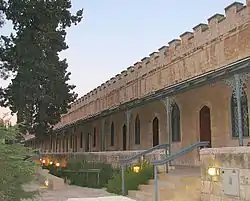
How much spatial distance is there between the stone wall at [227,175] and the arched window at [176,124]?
339 inches

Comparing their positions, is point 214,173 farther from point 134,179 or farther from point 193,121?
point 193,121

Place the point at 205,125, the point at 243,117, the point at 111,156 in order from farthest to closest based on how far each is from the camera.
Answer: 1. the point at 111,156
2. the point at 205,125
3. the point at 243,117

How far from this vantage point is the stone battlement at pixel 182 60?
51.6 ft

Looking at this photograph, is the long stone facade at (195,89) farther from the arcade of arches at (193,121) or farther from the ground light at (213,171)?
the ground light at (213,171)

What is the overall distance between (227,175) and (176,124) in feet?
33.0

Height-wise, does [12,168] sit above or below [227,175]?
above

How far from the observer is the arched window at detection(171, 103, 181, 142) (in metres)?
19.0

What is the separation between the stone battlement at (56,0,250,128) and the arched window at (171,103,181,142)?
1.41 m

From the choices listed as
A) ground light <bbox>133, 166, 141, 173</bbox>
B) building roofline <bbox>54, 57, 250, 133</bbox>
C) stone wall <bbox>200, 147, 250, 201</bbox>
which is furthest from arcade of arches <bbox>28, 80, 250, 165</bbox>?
stone wall <bbox>200, 147, 250, 201</bbox>

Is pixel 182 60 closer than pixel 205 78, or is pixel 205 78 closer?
pixel 205 78

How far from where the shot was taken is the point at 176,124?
63.1 ft

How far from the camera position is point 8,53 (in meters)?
19.9

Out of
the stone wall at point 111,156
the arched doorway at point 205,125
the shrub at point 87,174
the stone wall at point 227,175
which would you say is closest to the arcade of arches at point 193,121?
the arched doorway at point 205,125

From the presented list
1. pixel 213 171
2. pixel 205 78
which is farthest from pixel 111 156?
pixel 213 171
